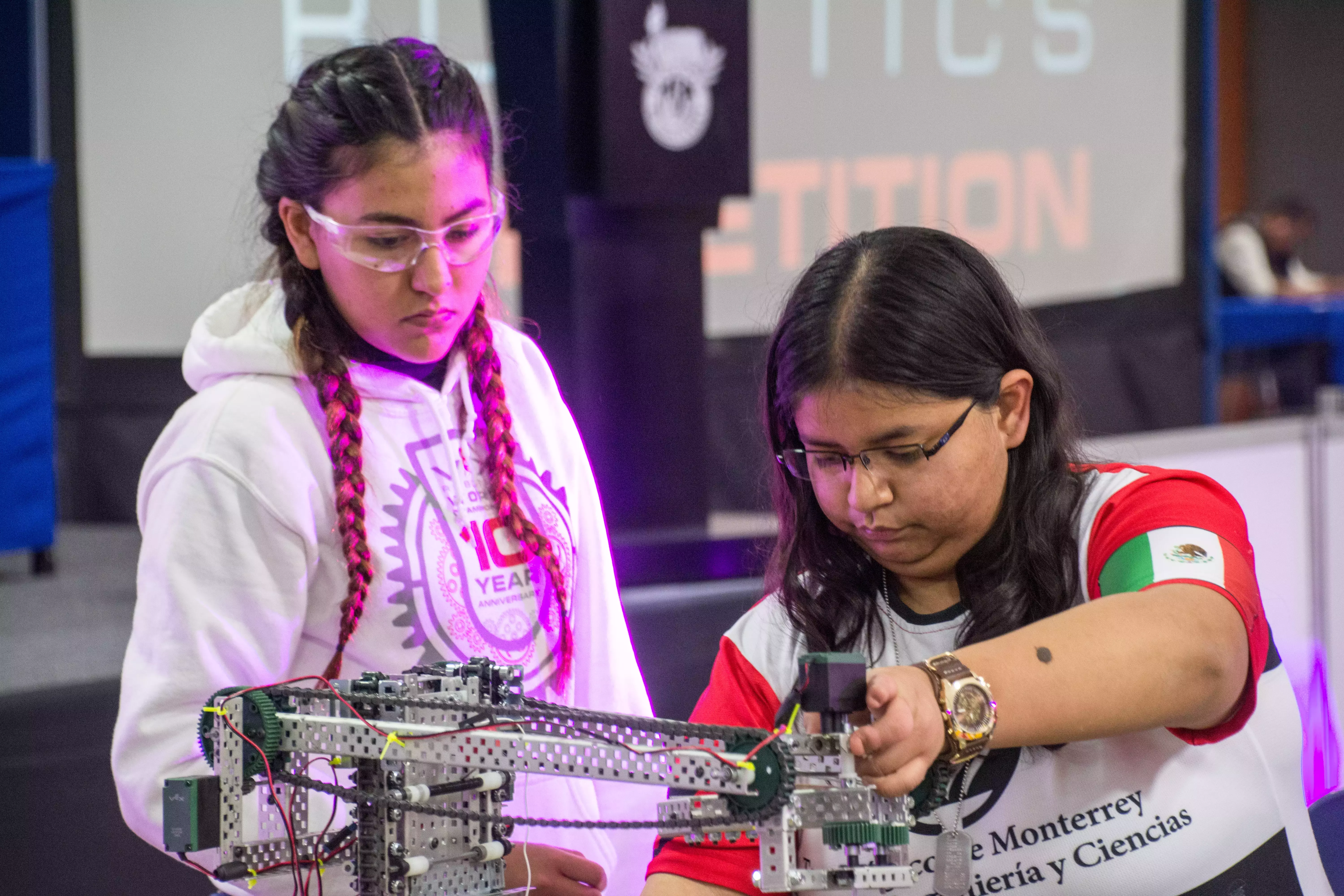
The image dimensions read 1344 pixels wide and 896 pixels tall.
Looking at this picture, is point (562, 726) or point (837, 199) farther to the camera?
point (837, 199)

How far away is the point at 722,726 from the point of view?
0.97 meters

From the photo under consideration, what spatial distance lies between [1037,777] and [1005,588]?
175 mm

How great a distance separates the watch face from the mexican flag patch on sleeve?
0.22 m

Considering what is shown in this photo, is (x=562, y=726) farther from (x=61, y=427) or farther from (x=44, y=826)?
(x=61, y=427)


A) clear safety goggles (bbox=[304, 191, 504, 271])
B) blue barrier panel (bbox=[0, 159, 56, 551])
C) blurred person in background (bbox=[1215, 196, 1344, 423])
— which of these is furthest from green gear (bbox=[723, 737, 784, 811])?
blurred person in background (bbox=[1215, 196, 1344, 423])

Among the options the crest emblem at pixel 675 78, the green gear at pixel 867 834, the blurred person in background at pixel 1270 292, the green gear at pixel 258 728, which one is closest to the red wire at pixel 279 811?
the green gear at pixel 258 728

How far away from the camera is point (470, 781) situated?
110cm

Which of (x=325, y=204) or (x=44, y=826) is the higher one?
(x=325, y=204)

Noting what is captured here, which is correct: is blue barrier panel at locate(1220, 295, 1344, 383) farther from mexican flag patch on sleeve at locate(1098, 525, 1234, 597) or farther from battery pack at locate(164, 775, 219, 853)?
battery pack at locate(164, 775, 219, 853)

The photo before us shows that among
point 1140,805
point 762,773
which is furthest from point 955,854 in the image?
point 762,773

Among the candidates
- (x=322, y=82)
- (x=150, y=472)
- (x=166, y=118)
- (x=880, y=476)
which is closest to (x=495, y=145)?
(x=322, y=82)

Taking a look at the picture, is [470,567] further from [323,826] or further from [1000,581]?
[1000,581]

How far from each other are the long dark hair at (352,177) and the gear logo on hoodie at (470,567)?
2 cm

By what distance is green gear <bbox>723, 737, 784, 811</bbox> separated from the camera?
948 mm
